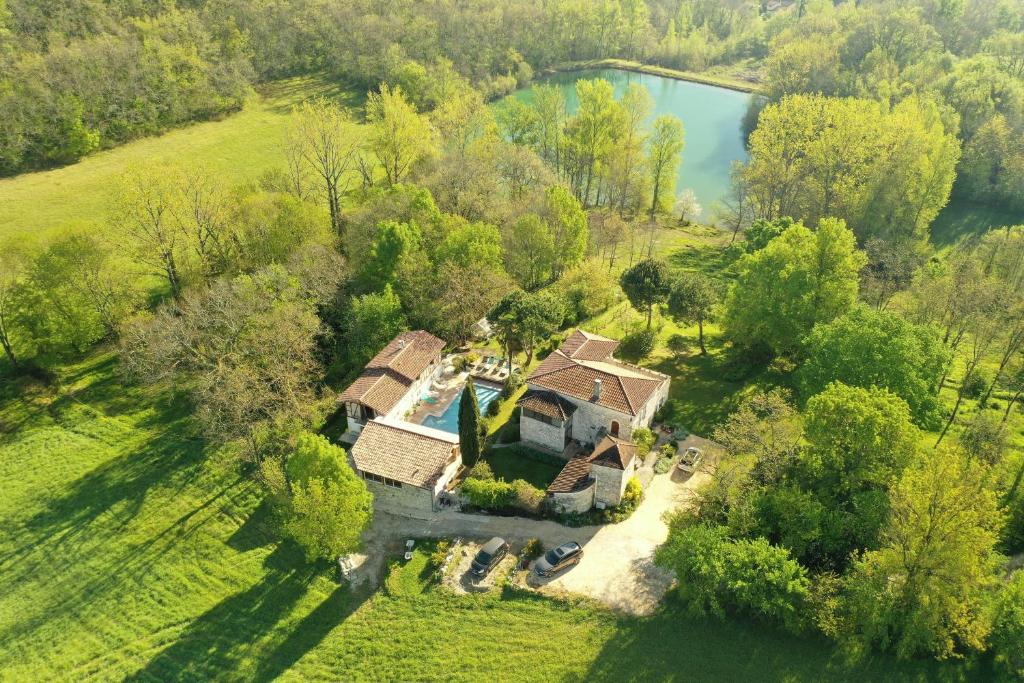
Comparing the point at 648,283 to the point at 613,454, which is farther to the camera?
the point at 648,283

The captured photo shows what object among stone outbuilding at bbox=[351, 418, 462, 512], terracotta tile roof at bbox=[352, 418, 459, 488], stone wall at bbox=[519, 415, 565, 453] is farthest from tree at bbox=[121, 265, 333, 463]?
stone wall at bbox=[519, 415, 565, 453]

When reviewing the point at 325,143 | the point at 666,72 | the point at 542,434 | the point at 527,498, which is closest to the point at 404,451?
the point at 527,498

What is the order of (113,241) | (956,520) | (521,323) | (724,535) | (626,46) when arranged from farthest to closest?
(626,46), (113,241), (521,323), (724,535), (956,520)

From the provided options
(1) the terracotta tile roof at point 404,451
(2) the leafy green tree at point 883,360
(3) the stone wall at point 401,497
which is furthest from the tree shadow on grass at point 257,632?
(2) the leafy green tree at point 883,360

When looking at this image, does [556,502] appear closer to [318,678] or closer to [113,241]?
[318,678]

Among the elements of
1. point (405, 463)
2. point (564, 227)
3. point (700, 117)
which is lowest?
point (405, 463)

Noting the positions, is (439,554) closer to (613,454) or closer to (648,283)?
(613,454)

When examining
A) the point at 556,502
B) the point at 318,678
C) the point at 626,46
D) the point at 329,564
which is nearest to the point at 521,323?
the point at 556,502
